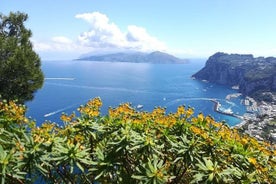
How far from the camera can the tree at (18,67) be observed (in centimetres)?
1930

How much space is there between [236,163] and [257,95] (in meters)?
170

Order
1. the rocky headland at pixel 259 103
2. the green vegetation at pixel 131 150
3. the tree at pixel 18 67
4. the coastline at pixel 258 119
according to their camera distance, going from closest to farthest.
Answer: the green vegetation at pixel 131 150 < the tree at pixel 18 67 < the coastline at pixel 258 119 < the rocky headland at pixel 259 103

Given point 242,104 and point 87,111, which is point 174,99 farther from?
point 87,111

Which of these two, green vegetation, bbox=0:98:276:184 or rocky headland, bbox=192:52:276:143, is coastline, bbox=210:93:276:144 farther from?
green vegetation, bbox=0:98:276:184

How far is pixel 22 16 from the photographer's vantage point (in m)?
21.4

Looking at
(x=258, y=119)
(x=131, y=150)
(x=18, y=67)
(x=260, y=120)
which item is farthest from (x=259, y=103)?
(x=131, y=150)

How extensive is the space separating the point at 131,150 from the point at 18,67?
1569 cm

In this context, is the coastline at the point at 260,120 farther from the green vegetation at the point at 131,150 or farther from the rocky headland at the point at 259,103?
the green vegetation at the point at 131,150

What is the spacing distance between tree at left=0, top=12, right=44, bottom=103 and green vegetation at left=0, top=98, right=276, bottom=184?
1324 centimetres

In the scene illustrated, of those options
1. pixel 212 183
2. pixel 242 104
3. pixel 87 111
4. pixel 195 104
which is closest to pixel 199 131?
pixel 212 183

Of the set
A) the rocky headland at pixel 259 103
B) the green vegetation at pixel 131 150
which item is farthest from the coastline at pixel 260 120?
the green vegetation at pixel 131 150

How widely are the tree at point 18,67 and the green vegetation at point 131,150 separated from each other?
13244 millimetres

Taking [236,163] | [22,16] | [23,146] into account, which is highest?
[22,16]

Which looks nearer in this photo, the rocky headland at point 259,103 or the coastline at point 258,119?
the coastline at point 258,119
